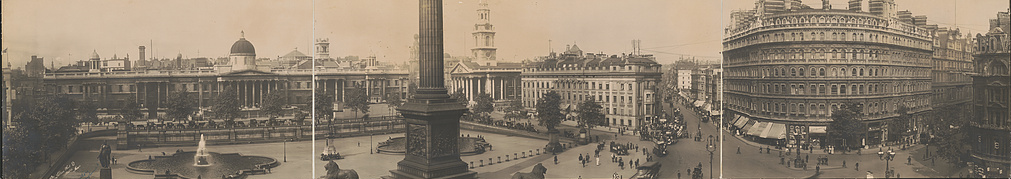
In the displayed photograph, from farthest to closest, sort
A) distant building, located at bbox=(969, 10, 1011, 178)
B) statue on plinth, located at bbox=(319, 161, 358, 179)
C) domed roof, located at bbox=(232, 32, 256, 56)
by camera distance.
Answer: domed roof, located at bbox=(232, 32, 256, 56) → distant building, located at bbox=(969, 10, 1011, 178) → statue on plinth, located at bbox=(319, 161, 358, 179)

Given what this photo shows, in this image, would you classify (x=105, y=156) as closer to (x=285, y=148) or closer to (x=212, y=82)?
(x=212, y=82)

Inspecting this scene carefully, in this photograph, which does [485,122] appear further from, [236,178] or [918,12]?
[918,12]

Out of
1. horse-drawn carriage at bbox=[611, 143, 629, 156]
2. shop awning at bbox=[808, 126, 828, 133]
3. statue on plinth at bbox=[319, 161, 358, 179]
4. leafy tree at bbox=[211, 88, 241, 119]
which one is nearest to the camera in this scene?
statue on plinth at bbox=[319, 161, 358, 179]

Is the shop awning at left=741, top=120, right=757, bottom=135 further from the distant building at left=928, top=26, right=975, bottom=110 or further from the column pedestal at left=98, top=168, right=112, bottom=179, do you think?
the column pedestal at left=98, top=168, right=112, bottom=179

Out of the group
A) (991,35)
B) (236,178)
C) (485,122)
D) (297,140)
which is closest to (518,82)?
(485,122)

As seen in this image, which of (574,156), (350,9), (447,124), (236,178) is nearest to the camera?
(447,124)

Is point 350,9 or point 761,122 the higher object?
point 350,9

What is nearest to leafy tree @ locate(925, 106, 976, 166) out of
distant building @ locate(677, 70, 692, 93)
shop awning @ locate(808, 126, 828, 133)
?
shop awning @ locate(808, 126, 828, 133)

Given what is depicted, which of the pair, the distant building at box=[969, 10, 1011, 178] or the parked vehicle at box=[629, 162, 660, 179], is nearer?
the distant building at box=[969, 10, 1011, 178]
